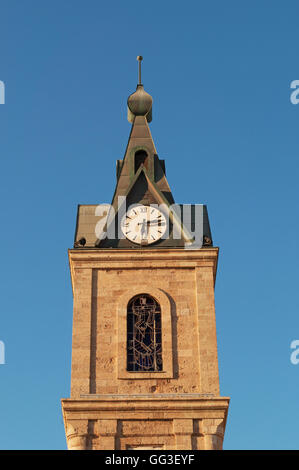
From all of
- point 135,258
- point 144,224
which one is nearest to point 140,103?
point 144,224

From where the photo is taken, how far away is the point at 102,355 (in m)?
39.8

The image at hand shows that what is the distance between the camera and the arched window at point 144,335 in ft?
130

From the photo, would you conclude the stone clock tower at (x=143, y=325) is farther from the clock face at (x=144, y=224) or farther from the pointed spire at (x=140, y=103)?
the pointed spire at (x=140, y=103)

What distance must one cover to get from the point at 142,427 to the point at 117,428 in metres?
0.94

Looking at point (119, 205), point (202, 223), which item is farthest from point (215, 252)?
point (119, 205)

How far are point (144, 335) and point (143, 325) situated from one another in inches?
17.3

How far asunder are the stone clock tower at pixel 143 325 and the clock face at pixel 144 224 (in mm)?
42

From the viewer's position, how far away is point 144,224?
142ft

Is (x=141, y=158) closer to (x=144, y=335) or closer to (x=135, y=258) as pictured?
(x=135, y=258)

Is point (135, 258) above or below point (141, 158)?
below

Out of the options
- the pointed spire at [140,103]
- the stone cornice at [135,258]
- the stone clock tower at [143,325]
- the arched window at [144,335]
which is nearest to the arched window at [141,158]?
the stone clock tower at [143,325]

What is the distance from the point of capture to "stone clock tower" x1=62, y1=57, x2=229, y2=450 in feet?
125

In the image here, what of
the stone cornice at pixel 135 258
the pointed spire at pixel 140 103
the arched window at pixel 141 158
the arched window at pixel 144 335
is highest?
the pointed spire at pixel 140 103

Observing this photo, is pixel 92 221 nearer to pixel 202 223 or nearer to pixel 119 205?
pixel 119 205
